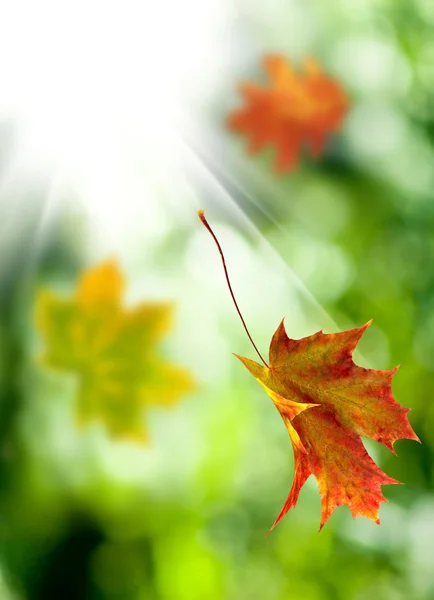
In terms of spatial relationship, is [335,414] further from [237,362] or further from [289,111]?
[289,111]

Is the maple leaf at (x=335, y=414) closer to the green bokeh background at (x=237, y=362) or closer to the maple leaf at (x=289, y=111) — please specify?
the green bokeh background at (x=237, y=362)

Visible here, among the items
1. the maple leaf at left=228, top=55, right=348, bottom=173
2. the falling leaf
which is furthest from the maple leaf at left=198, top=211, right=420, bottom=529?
the maple leaf at left=228, top=55, right=348, bottom=173

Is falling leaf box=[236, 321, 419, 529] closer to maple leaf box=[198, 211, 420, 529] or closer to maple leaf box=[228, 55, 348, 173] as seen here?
maple leaf box=[198, 211, 420, 529]

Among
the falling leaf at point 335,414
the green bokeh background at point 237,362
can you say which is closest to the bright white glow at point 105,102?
the green bokeh background at point 237,362

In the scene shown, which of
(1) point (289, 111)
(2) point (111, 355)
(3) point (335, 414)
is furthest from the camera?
(1) point (289, 111)

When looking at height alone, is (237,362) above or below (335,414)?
below

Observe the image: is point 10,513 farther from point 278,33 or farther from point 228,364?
point 278,33

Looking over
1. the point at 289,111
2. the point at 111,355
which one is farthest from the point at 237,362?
the point at 289,111
